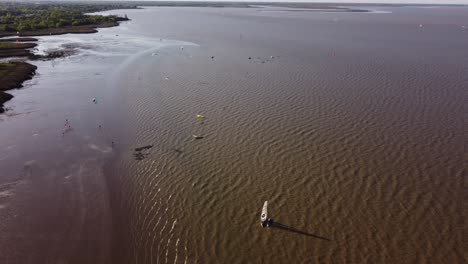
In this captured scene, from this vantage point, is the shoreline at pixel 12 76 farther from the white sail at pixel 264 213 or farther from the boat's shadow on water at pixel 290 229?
the boat's shadow on water at pixel 290 229

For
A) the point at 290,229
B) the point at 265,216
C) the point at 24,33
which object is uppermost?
the point at 24,33

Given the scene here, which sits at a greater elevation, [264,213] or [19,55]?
[264,213]

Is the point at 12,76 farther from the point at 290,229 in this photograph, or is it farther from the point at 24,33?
the point at 24,33

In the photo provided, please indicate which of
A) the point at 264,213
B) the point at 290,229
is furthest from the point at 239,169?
the point at 290,229

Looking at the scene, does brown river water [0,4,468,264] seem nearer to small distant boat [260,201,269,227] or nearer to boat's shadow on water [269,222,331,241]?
boat's shadow on water [269,222,331,241]

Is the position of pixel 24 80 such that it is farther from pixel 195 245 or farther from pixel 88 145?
pixel 195 245

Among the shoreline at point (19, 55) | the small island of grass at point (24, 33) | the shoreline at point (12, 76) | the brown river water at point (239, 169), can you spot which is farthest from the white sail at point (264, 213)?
the shoreline at point (12, 76)

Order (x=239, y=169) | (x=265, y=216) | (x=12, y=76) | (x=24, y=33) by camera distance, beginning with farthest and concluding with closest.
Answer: (x=24, y=33) → (x=12, y=76) → (x=239, y=169) → (x=265, y=216)

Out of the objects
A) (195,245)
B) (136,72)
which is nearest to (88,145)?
(195,245)

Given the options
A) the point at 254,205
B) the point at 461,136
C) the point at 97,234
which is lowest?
the point at 97,234
